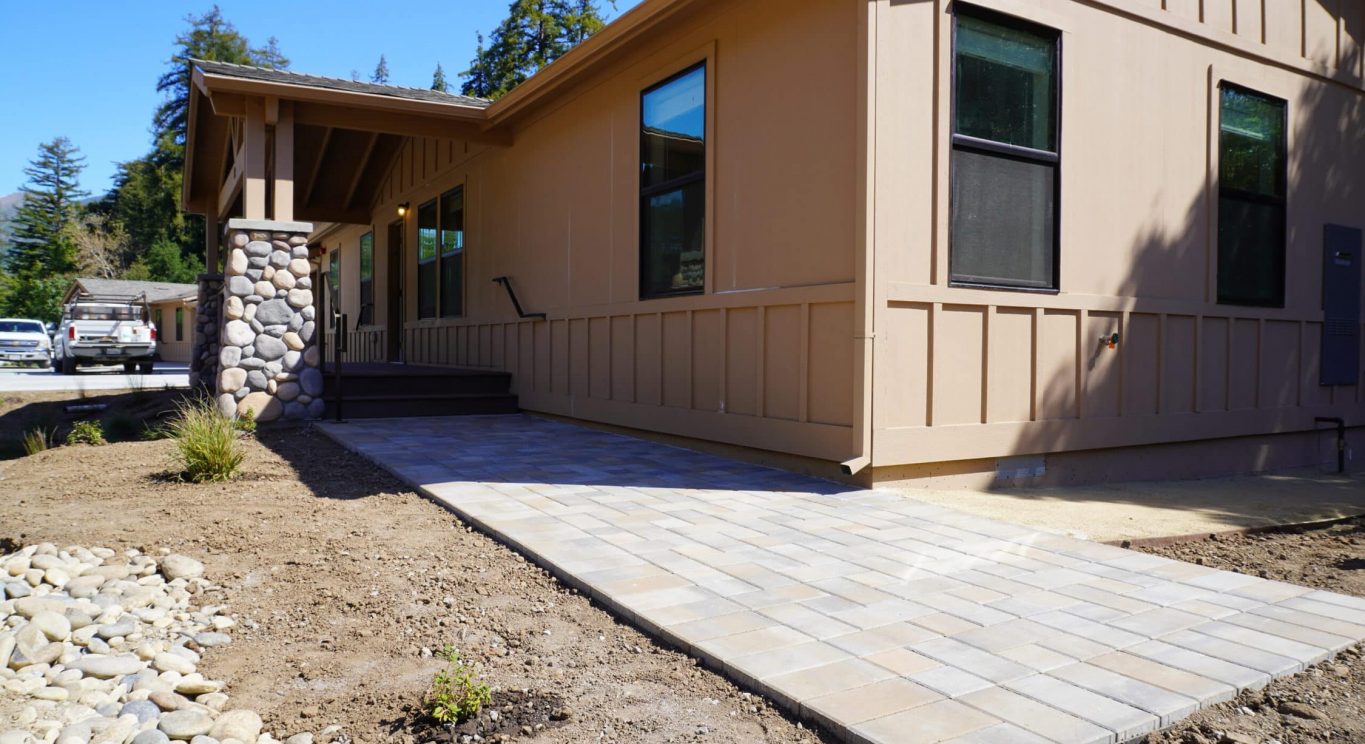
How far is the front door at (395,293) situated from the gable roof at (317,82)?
14.2ft

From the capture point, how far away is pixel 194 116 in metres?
10.7

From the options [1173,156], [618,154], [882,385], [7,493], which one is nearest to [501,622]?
[882,385]

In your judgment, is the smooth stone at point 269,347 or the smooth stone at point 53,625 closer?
the smooth stone at point 53,625

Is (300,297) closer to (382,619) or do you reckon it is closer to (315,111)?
(315,111)

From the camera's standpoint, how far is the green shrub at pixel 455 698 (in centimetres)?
221

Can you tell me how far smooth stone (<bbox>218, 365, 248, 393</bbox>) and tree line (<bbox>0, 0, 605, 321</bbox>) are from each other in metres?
33.0

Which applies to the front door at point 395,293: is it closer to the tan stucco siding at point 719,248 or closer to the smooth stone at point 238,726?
the tan stucco siding at point 719,248

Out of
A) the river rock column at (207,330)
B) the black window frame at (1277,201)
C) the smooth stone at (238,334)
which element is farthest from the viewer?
the river rock column at (207,330)

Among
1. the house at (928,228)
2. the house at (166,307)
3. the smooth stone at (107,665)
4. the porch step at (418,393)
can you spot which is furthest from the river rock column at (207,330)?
the house at (166,307)

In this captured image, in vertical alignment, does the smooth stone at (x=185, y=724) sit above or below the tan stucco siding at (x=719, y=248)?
below

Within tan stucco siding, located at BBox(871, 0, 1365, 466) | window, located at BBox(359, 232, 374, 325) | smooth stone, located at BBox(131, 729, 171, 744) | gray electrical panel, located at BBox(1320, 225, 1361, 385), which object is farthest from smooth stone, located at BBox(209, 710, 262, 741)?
window, located at BBox(359, 232, 374, 325)

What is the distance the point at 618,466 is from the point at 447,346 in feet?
21.9

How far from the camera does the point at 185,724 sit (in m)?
2.26

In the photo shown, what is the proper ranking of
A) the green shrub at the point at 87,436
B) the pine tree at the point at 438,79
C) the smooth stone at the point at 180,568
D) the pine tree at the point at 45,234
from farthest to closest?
the pine tree at the point at 438,79
the pine tree at the point at 45,234
the green shrub at the point at 87,436
the smooth stone at the point at 180,568
